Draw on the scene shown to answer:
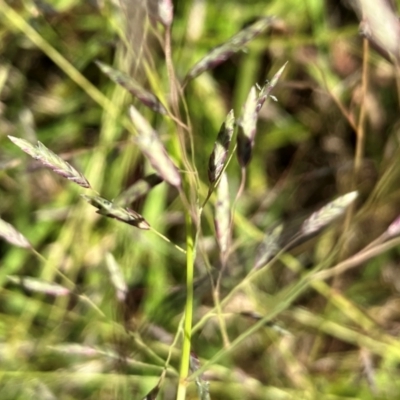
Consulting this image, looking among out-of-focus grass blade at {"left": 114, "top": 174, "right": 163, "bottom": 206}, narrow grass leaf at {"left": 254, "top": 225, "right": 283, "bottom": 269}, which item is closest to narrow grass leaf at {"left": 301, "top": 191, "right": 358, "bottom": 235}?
narrow grass leaf at {"left": 254, "top": 225, "right": 283, "bottom": 269}

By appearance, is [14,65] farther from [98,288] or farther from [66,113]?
[98,288]

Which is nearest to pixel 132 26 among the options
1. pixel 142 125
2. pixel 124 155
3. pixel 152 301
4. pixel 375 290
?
pixel 142 125

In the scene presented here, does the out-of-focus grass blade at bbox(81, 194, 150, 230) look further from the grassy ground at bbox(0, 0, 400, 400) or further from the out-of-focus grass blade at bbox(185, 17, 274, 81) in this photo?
the grassy ground at bbox(0, 0, 400, 400)

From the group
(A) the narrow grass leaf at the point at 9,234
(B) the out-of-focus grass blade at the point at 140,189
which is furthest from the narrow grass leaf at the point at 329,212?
(A) the narrow grass leaf at the point at 9,234

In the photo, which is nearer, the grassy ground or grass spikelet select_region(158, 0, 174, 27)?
grass spikelet select_region(158, 0, 174, 27)

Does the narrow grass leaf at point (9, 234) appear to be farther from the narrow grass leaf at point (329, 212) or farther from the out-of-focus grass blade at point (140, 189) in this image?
the narrow grass leaf at point (329, 212)

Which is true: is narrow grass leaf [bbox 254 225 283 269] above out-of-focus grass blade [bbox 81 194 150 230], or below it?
above

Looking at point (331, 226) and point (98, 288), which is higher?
point (331, 226)

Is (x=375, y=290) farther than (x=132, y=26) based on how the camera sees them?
Yes
